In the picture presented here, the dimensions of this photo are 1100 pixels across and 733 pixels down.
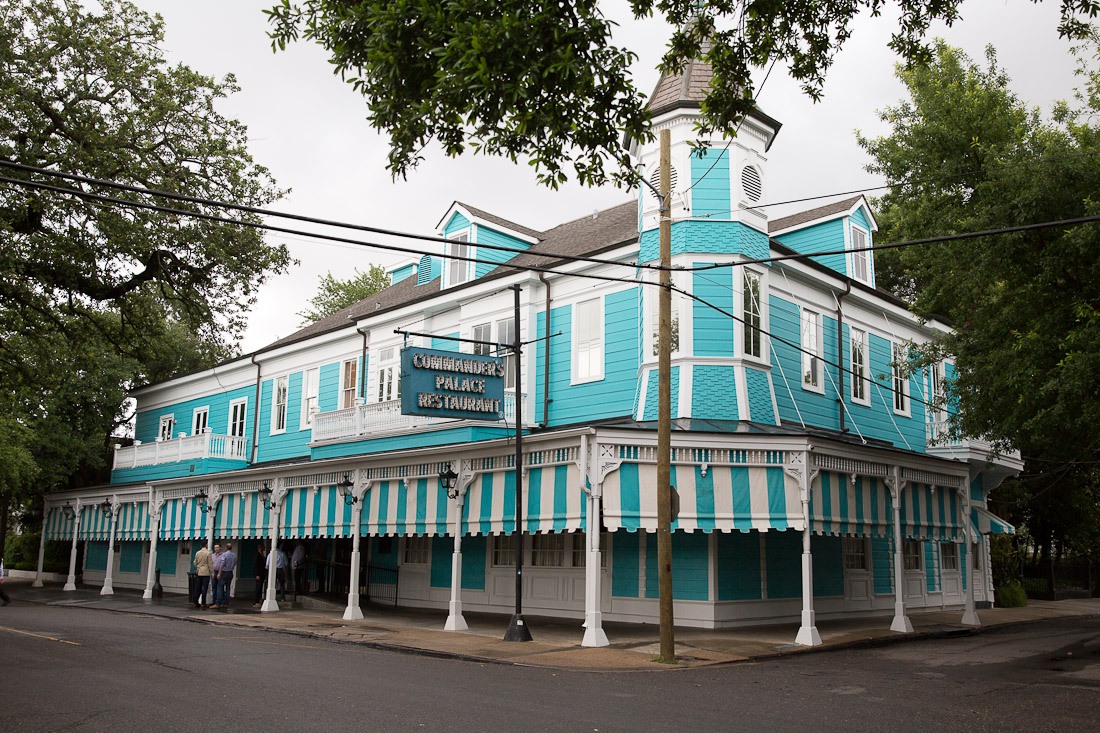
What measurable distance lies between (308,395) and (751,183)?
16625 millimetres

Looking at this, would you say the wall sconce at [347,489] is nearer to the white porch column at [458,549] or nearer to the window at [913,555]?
the white porch column at [458,549]

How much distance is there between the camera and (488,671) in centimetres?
1346

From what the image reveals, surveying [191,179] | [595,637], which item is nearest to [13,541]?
[191,179]

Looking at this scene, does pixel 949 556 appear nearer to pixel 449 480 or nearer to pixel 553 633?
pixel 553 633

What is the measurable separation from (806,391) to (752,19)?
41.6 feet

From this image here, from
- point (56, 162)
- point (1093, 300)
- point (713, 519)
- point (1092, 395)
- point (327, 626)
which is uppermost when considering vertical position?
point (56, 162)

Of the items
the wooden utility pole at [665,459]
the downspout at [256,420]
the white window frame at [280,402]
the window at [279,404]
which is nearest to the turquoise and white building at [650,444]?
the wooden utility pole at [665,459]

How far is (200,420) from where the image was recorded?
36.6m

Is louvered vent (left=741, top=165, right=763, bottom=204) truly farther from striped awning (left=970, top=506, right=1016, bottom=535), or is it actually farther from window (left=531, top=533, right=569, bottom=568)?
striped awning (left=970, top=506, right=1016, bottom=535)

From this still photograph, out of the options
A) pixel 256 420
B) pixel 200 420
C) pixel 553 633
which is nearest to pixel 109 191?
pixel 553 633

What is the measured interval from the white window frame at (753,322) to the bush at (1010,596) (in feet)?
49.2

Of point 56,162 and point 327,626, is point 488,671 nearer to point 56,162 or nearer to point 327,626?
point 327,626

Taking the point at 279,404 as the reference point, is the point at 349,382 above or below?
above

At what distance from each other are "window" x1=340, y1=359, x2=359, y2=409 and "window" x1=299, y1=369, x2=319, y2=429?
166 centimetres
